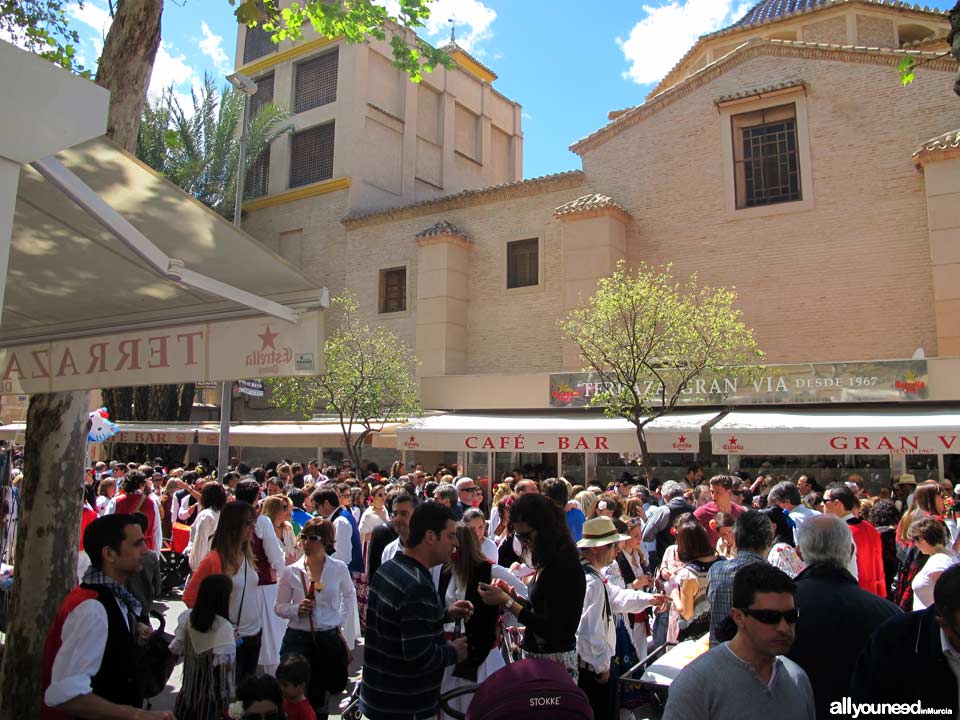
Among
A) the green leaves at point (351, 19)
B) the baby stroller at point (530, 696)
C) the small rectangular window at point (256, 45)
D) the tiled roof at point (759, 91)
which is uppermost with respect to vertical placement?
the small rectangular window at point (256, 45)

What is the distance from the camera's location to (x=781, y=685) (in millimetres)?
2729

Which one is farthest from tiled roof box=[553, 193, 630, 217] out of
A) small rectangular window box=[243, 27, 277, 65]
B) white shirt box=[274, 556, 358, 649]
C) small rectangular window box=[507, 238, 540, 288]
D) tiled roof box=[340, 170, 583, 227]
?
white shirt box=[274, 556, 358, 649]

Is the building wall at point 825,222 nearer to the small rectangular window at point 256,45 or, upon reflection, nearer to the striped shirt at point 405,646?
the striped shirt at point 405,646

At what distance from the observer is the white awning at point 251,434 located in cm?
2045

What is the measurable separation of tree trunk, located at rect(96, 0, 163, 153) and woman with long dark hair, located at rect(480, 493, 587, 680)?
11.8 ft

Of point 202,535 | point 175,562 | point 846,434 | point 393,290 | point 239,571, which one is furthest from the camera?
point 393,290

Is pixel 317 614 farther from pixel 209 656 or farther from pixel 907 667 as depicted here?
pixel 907 667

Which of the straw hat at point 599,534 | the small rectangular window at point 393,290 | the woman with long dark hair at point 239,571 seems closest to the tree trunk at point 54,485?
the woman with long dark hair at point 239,571

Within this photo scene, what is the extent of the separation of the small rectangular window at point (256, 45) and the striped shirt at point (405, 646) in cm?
3038

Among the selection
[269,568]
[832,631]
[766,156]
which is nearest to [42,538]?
[269,568]

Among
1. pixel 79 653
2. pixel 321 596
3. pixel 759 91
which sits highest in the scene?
pixel 759 91

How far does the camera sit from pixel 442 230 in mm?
23359

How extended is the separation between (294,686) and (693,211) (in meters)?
18.8

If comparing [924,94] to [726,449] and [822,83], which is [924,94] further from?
[726,449]
